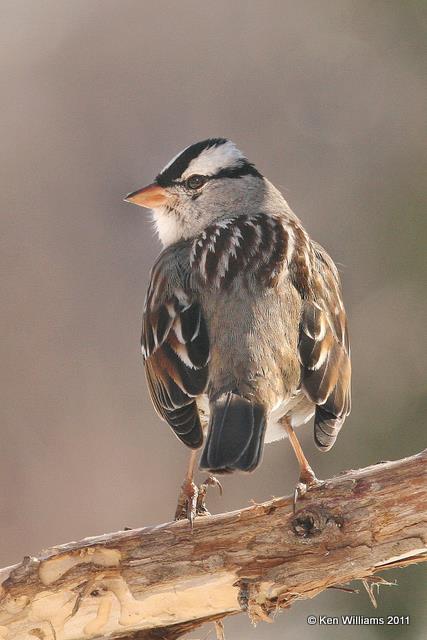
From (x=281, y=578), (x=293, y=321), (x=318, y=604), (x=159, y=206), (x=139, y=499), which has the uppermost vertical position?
(x=159, y=206)

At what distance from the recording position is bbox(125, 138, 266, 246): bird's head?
17.6 feet

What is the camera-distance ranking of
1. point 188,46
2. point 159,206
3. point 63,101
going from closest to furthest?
1. point 159,206
2. point 63,101
3. point 188,46

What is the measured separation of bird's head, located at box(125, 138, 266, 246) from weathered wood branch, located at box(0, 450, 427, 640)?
189cm

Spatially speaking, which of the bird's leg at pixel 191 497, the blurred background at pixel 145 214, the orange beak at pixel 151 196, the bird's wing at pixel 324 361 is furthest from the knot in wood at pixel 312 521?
the blurred background at pixel 145 214

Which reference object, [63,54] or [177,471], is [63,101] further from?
[177,471]

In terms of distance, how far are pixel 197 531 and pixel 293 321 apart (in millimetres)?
984

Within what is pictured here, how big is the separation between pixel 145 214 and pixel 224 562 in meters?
4.69

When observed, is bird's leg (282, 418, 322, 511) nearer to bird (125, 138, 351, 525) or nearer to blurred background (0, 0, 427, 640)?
bird (125, 138, 351, 525)

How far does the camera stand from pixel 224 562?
12.5 ft

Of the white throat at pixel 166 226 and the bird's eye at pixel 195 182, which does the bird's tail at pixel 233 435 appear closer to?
the white throat at pixel 166 226

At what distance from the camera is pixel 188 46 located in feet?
33.6

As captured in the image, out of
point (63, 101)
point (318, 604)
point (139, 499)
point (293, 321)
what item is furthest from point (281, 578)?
point (63, 101)

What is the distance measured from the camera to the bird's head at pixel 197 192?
5352mm

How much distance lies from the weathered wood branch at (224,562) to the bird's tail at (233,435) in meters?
0.18
